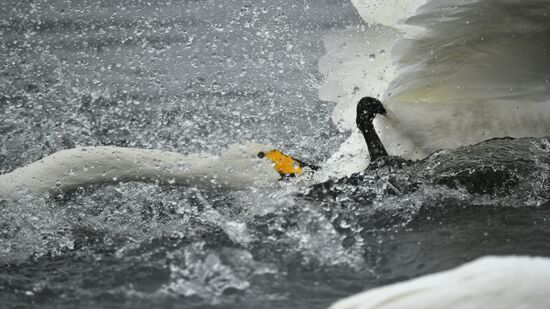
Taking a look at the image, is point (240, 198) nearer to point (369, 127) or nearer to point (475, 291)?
point (369, 127)

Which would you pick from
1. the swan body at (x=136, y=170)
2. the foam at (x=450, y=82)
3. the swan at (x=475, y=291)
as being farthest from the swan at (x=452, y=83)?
the swan at (x=475, y=291)

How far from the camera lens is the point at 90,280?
3156mm

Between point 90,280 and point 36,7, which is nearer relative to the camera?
point 90,280

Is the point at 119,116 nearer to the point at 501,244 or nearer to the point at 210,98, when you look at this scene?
the point at 210,98

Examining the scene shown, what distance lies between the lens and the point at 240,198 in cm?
410

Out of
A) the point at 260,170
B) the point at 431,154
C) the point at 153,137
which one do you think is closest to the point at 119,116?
the point at 153,137

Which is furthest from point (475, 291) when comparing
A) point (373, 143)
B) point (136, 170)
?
point (136, 170)

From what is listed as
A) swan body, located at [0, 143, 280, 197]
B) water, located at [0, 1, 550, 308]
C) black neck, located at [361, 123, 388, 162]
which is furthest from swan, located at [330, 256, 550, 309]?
swan body, located at [0, 143, 280, 197]

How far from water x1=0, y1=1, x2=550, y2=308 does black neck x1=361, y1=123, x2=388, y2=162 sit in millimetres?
59

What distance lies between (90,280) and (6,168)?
1.97m

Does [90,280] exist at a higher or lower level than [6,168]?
higher

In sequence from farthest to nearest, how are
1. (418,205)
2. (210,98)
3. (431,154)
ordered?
(210,98), (431,154), (418,205)

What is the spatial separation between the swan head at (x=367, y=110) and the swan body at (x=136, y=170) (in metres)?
0.43

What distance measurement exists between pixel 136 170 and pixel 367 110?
1052 mm
